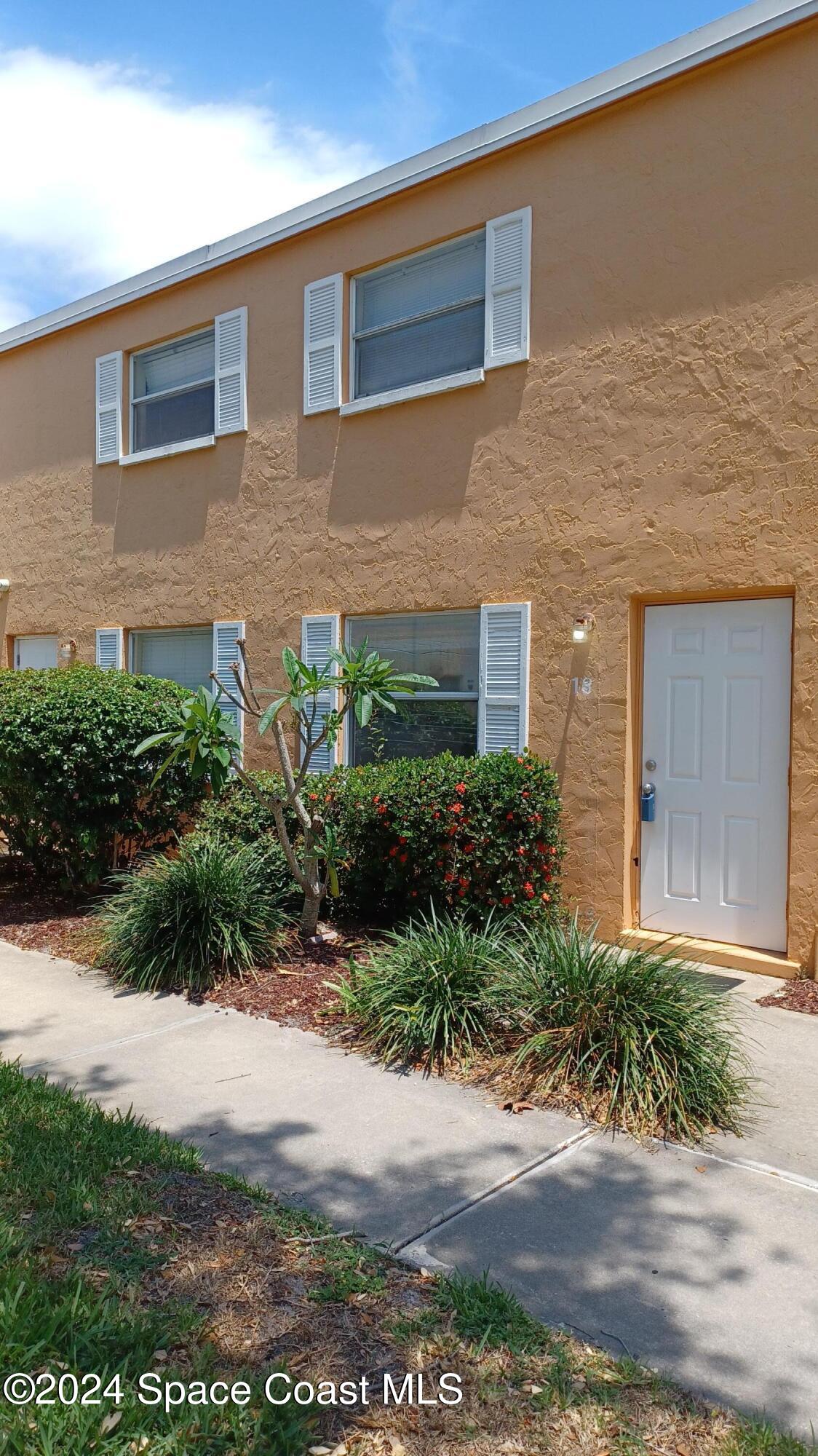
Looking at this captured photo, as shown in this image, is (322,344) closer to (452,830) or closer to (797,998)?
(452,830)

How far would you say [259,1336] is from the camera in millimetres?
2920

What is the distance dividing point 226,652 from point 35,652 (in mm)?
3697

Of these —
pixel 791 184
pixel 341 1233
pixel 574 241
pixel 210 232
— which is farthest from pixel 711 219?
pixel 341 1233

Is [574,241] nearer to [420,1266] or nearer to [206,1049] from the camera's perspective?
[206,1049]

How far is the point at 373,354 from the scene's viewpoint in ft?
29.7

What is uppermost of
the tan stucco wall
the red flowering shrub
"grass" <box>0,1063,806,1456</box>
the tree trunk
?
the tan stucco wall

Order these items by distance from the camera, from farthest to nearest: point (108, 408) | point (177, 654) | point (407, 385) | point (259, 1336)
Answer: point (108, 408), point (177, 654), point (407, 385), point (259, 1336)

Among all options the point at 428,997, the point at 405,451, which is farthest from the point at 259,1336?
the point at 405,451

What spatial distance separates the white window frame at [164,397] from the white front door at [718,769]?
5278 millimetres

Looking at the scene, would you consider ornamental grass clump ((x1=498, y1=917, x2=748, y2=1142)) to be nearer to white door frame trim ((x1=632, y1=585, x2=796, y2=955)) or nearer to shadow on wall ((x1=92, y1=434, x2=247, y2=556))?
white door frame trim ((x1=632, y1=585, x2=796, y2=955))

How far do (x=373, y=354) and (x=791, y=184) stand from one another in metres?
3.67

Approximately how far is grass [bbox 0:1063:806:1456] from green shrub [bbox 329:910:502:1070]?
153cm

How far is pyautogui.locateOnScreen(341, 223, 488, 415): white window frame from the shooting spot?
8234 millimetres

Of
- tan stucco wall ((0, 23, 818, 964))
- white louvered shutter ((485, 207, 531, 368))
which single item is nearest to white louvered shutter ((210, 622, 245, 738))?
tan stucco wall ((0, 23, 818, 964))
